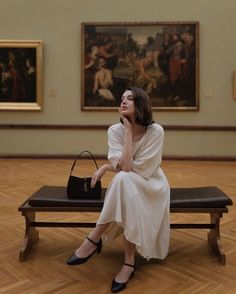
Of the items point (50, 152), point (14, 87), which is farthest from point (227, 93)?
point (14, 87)

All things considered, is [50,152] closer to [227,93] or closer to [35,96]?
[35,96]

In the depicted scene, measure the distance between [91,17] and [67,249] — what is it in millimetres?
8154

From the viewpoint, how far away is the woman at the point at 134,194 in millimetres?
2873

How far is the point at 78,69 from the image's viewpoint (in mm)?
10383

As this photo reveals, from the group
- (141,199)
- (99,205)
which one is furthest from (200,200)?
(99,205)

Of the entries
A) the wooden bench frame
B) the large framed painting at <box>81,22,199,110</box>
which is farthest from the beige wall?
the wooden bench frame

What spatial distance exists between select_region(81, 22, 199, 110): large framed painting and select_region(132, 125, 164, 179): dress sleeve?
7232 mm

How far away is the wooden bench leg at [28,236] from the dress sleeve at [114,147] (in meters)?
0.89

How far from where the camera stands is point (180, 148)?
10.3 metres

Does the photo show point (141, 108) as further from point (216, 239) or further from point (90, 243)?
point (216, 239)

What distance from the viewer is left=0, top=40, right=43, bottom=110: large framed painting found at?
1034 cm

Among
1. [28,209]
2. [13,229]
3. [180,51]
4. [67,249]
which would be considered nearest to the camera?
[28,209]

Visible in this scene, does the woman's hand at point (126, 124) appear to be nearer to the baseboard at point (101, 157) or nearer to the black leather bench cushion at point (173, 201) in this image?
the black leather bench cushion at point (173, 201)

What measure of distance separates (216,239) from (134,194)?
0.98 metres
